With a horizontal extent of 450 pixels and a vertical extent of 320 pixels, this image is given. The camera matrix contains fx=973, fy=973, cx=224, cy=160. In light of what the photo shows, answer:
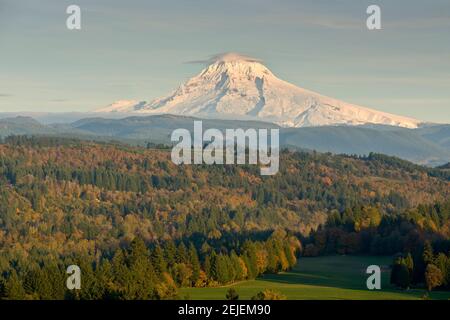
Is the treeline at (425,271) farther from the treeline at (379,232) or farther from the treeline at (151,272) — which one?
the treeline at (151,272)

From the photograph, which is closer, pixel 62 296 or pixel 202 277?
pixel 62 296

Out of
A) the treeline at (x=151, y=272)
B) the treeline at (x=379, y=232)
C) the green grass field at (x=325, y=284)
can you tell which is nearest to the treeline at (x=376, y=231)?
the treeline at (x=379, y=232)

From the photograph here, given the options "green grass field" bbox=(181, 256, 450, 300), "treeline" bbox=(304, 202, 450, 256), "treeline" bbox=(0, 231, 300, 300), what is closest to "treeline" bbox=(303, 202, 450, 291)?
"treeline" bbox=(304, 202, 450, 256)

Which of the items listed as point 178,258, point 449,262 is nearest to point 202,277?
point 178,258

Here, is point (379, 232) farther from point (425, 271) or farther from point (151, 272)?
point (151, 272)

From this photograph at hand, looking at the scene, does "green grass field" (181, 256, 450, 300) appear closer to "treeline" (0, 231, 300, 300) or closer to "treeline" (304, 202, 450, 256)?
"treeline" (0, 231, 300, 300)
